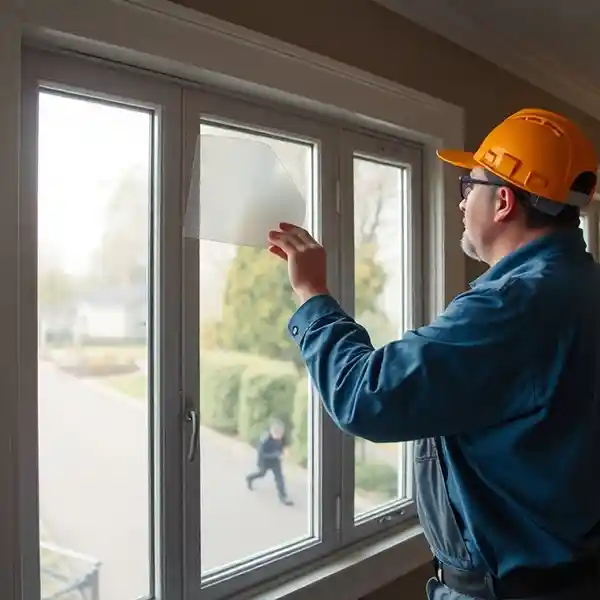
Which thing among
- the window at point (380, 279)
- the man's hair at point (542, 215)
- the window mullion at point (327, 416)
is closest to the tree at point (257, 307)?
the window mullion at point (327, 416)

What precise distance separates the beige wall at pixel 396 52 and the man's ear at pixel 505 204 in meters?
0.77

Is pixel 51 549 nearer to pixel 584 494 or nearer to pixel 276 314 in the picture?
pixel 276 314

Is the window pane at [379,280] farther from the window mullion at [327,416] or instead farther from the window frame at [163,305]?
the window frame at [163,305]

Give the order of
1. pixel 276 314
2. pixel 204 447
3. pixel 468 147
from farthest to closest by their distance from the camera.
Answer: pixel 468 147
pixel 276 314
pixel 204 447

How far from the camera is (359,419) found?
100 cm

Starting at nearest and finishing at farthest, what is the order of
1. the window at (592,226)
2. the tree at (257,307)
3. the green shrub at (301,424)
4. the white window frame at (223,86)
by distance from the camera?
the white window frame at (223,86)
the tree at (257,307)
the green shrub at (301,424)
the window at (592,226)

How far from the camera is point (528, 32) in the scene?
8.24 ft

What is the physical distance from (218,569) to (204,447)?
294 mm

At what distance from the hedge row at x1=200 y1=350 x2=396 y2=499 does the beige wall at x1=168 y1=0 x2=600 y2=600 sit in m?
0.57

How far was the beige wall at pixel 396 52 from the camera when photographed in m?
1.71

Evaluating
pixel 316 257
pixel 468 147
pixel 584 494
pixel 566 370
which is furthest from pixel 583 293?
pixel 468 147

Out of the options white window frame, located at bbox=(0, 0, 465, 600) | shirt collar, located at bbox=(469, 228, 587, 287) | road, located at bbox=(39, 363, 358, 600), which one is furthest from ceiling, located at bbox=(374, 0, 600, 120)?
road, located at bbox=(39, 363, 358, 600)

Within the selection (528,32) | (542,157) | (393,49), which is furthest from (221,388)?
(528,32)

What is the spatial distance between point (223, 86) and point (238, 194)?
0.46 meters
